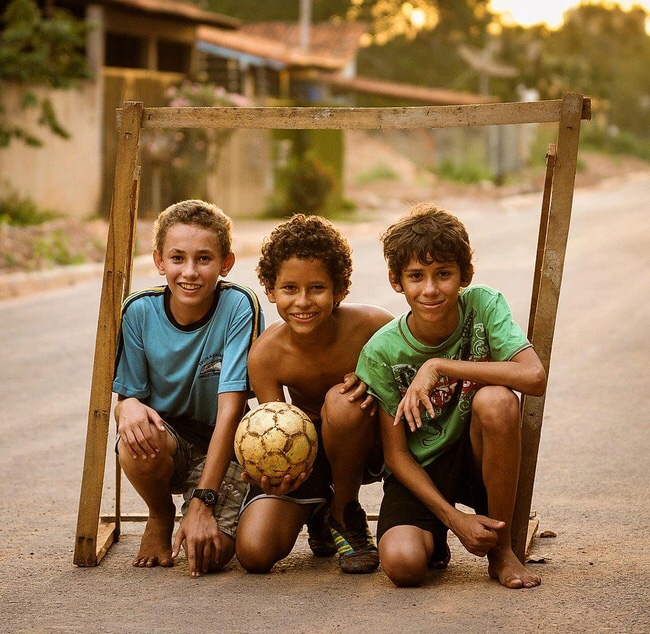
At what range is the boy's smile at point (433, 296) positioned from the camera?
372 cm

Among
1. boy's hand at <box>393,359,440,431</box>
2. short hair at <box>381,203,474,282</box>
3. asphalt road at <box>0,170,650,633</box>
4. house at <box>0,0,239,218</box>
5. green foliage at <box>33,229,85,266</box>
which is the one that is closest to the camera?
asphalt road at <box>0,170,650,633</box>

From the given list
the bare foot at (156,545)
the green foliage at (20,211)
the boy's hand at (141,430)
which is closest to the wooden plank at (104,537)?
the bare foot at (156,545)

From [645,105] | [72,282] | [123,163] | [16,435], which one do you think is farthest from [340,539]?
[645,105]

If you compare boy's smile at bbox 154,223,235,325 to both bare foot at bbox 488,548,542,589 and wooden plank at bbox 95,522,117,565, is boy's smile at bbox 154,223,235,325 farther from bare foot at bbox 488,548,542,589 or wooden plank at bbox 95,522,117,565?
bare foot at bbox 488,548,542,589

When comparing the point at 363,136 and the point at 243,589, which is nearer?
the point at 243,589

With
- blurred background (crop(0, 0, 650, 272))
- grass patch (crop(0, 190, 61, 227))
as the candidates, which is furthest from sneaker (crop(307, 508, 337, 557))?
grass patch (crop(0, 190, 61, 227))

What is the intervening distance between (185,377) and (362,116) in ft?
3.94

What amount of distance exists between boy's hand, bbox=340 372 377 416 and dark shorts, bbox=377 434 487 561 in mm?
311

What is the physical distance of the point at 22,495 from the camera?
5.03 meters

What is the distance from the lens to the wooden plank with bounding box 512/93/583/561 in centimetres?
380

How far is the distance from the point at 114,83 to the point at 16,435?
13.9 meters

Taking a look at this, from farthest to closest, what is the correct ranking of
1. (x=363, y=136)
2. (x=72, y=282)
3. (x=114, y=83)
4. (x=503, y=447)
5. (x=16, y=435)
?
(x=363, y=136) < (x=114, y=83) < (x=72, y=282) < (x=16, y=435) < (x=503, y=447)

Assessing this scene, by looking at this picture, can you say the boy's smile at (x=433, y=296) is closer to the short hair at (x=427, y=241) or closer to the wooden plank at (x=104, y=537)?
the short hair at (x=427, y=241)

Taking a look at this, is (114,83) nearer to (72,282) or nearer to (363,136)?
(72,282)
